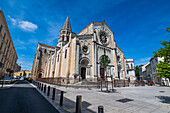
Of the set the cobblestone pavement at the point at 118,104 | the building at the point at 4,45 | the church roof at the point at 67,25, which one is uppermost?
the church roof at the point at 67,25

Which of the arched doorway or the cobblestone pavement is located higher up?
the arched doorway

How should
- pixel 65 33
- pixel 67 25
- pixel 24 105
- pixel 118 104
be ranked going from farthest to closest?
pixel 67 25, pixel 65 33, pixel 118 104, pixel 24 105

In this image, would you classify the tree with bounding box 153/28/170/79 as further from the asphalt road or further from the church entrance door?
the church entrance door

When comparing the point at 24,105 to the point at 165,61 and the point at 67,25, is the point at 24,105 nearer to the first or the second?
the point at 165,61

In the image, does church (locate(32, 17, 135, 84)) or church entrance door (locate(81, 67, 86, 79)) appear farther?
church entrance door (locate(81, 67, 86, 79))

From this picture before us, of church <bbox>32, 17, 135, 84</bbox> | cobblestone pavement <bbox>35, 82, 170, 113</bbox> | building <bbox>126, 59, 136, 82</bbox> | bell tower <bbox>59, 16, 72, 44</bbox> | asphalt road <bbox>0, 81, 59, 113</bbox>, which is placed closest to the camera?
asphalt road <bbox>0, 81, 59, 113</bbox>

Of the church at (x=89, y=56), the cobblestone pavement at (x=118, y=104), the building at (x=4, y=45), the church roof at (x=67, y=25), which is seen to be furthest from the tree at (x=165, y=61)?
the church roof at (x=67, y=25)

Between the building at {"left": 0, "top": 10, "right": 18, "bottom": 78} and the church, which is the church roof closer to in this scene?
the church

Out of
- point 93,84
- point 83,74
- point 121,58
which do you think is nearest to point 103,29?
point 121,58

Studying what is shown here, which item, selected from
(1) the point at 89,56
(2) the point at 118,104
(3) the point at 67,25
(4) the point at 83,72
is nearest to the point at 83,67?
(4) the point at 83,72

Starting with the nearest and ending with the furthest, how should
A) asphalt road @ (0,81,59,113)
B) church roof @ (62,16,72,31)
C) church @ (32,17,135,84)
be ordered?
asphalt road @ (0,81,59,113) < church @ (32,17,135,84) < church roof @ (62,16,72,31)

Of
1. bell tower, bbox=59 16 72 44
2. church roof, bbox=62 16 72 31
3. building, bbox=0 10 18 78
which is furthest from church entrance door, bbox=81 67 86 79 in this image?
church roof, bbox=62 16 72 31

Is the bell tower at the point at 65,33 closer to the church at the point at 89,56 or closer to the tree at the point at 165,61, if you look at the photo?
the church at the point at 89,56

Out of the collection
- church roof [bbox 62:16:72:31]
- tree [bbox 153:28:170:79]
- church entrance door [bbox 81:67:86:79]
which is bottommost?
church entrance door [bbox 81:67:86:79]
